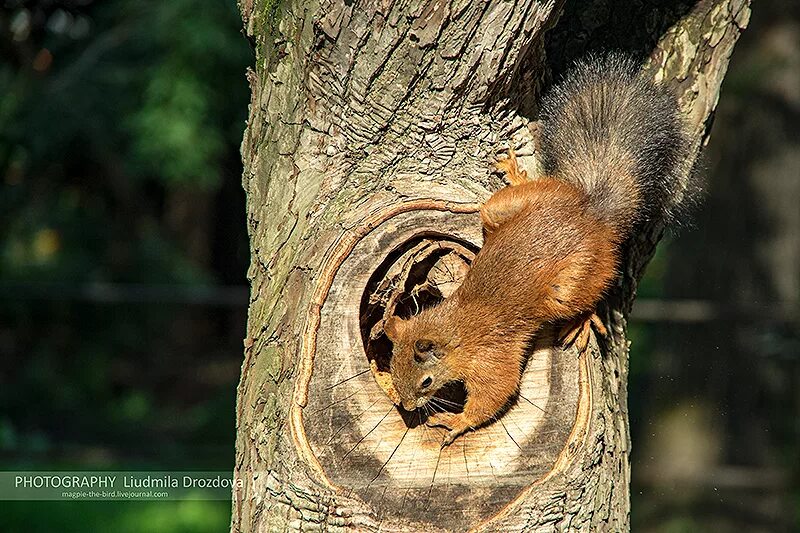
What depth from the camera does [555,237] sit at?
199cm

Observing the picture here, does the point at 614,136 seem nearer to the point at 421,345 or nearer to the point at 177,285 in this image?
the point at 421,345

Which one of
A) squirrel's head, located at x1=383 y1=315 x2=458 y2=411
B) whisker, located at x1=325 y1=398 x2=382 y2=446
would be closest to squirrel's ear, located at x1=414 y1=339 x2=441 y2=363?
squirrel's head, located at x1=383 y1=315 x2=458 y2=411

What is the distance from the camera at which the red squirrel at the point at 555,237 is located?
1.90 metres

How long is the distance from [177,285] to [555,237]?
442 cm

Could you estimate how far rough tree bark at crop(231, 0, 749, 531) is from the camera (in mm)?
1730

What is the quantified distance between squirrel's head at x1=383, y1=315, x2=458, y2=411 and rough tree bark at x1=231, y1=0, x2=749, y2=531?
144mm

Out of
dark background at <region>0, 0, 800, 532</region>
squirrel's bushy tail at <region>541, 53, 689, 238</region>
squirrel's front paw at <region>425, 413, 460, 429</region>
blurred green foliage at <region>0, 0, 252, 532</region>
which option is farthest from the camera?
blurred green foliage at <region>0, 0, 252, 532</region>

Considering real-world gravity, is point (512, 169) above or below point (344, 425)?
above

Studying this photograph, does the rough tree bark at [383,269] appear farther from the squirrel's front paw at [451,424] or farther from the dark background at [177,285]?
the dark background at [177,285]

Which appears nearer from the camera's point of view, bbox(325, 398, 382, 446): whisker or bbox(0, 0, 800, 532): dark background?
bbox(325, 398, 382, 446): whisker

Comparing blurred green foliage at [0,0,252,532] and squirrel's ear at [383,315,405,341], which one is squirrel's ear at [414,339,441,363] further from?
blurred green foliage at [0,0,252,532]

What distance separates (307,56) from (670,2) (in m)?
0.91

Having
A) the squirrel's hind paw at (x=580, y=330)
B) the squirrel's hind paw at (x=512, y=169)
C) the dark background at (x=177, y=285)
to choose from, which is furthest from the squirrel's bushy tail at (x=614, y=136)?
the dark background at (x=177, y=285)

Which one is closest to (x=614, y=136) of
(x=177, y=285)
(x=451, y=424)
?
(x=451, y=424)
